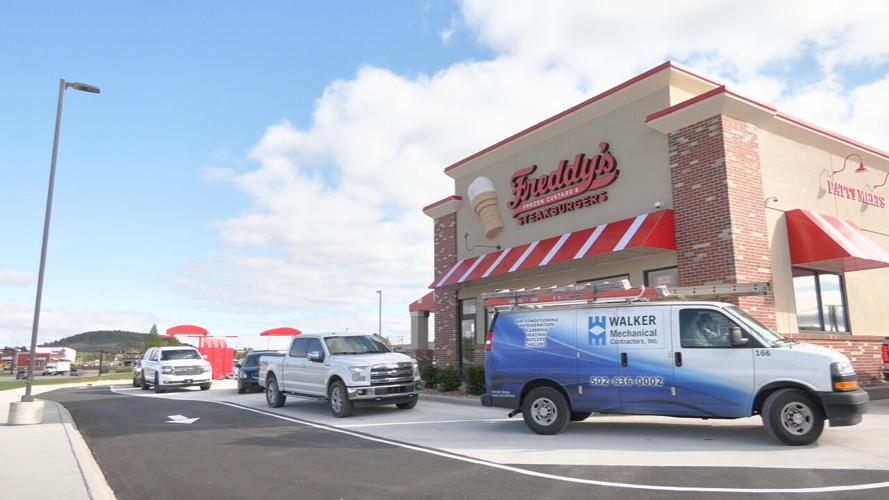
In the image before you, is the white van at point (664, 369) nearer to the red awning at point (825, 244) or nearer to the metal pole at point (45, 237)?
the red awning at point (825, 244)

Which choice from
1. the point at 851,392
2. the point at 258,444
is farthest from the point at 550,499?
the point at 258,444

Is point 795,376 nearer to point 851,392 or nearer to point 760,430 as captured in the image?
point 851,392

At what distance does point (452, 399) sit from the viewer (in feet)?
56.6

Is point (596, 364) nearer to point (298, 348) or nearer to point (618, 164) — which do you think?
point (618, 164)

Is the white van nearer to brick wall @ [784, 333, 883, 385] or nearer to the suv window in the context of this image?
the suv window

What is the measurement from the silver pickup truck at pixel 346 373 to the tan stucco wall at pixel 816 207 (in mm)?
8635

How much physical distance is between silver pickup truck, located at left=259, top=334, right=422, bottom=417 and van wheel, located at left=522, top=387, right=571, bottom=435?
13.8ft

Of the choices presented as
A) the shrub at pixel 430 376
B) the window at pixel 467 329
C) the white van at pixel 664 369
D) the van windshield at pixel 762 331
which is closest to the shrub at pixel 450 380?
the shrub at pixel 430 376

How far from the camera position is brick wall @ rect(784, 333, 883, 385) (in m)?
14.9

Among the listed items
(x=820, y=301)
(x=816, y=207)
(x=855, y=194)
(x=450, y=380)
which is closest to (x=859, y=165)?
(x=855, y=194)

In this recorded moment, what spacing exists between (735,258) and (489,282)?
9072 millimetres

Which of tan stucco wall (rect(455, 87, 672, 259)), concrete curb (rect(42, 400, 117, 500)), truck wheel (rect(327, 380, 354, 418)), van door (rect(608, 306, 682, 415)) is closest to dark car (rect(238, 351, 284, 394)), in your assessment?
truck wheel (rect(327, 380, 354, 418))

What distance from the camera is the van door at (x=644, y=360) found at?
32.1 ft

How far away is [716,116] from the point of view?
47.2 feet
